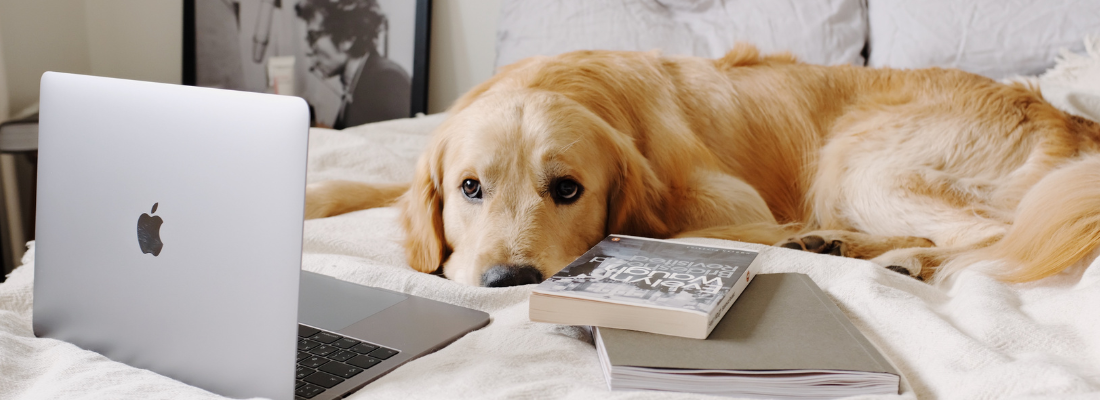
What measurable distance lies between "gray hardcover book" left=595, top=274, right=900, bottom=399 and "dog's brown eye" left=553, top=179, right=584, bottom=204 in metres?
0.64

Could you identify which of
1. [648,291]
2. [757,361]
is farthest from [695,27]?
[757,361]

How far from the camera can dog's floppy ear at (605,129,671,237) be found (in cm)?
174

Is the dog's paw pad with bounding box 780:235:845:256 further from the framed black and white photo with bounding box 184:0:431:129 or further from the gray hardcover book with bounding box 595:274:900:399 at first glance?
the framed black and white photo with bounding box 184:0:431:129

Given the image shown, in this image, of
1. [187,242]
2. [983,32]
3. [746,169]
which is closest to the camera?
[187,242]

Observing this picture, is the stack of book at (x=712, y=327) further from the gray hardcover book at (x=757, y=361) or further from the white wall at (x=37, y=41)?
the white wall at (x=37, y=41)

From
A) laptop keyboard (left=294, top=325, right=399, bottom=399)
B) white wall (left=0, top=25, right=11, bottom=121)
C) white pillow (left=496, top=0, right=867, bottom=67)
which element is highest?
white pillow (left=496, top=0, right=867, bottom=67)

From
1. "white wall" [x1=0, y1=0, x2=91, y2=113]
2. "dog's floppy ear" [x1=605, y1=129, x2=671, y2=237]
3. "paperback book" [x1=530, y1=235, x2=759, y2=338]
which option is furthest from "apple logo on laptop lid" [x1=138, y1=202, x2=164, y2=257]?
"white wall" [x1=0, y1=0, x2=91, y2=113]

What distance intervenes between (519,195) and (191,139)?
801 millimetres

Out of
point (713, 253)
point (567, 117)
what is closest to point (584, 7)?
point (567, 117)

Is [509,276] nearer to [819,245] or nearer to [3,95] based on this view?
[819,245]

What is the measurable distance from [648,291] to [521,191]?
1.94 feet

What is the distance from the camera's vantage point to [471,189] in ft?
5.30

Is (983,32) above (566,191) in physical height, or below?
above

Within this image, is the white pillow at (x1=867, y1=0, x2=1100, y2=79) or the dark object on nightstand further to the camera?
the dark object on nightstand
